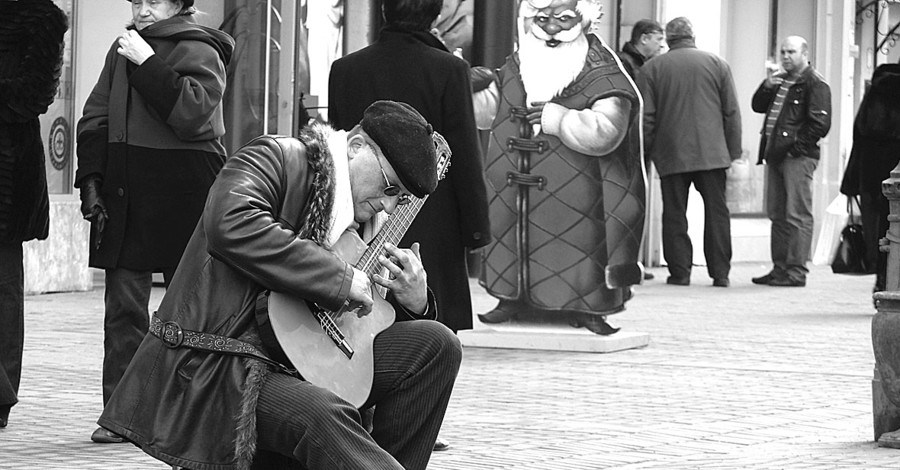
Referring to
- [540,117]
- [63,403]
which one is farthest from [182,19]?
[540,117]

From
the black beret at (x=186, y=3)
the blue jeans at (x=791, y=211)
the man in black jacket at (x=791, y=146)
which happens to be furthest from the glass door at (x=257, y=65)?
the black beret at (x=186, y=3)

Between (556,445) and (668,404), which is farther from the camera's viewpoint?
(668,404)

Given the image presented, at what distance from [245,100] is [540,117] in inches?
131

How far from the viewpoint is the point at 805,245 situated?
16.3 m

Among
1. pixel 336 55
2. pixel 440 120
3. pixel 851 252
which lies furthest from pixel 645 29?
pixel 440 120

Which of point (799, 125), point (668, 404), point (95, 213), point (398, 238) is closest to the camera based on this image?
point (398, 238)

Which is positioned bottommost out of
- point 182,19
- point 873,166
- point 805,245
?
point 805,245

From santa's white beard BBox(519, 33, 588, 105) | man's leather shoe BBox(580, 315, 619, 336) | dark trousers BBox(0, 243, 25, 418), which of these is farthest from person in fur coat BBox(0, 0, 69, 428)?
man's leather shoe BBox(580, 315, 619, 336)

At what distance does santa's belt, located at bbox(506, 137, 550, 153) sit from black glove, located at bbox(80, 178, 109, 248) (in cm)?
391

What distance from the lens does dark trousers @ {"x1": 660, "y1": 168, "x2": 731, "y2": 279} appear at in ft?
51.5

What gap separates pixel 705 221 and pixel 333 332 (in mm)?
11795

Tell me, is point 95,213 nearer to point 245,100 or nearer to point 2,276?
point 2,276

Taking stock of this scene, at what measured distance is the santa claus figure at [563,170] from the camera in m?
9.67

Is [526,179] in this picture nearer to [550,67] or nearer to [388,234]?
[550,67]
